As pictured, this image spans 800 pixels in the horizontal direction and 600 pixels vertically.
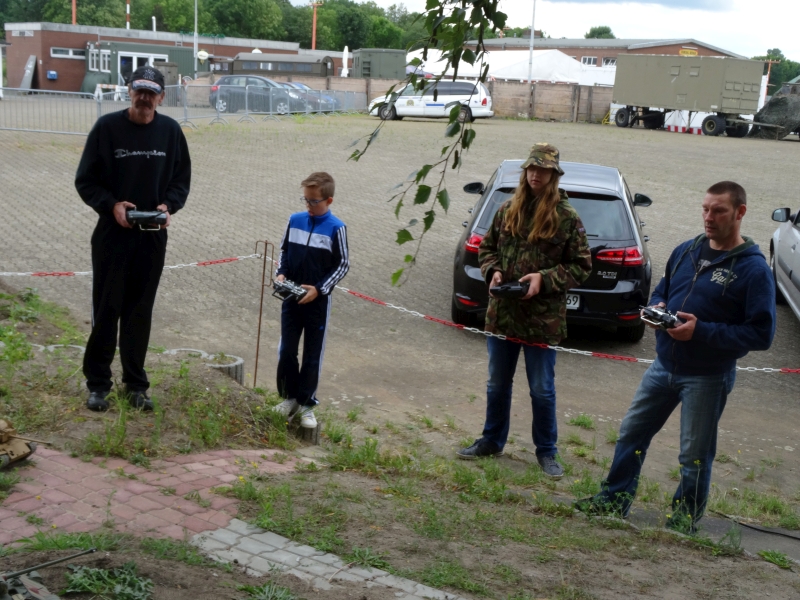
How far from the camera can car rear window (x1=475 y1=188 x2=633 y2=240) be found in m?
8.49

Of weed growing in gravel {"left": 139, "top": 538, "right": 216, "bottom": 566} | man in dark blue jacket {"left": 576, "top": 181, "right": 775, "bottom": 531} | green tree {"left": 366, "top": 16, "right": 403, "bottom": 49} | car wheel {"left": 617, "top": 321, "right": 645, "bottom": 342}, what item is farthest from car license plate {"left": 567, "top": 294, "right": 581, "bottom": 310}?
green tree {"left": 366, "top": 16, "right": 403, "bottom": 49}

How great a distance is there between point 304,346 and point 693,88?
3657 cm

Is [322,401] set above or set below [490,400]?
below

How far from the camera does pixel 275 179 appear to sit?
60.2ft

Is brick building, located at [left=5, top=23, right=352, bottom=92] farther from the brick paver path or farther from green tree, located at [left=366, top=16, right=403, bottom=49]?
the brick paver path

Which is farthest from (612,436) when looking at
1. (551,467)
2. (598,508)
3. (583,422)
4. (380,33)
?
(380,33)

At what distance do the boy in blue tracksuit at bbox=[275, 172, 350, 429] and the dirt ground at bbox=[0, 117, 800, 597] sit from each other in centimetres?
→ 108

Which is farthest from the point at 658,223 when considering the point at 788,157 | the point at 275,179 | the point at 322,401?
the point at 788,157

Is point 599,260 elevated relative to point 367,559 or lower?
elevated

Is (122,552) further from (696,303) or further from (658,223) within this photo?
(658,223)

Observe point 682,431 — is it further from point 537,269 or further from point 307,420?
point 307,420

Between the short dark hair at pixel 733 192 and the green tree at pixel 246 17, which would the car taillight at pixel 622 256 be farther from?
the green tree at pixel 246 17

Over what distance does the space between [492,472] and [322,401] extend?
2.00 metres

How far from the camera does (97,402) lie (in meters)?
5.28
